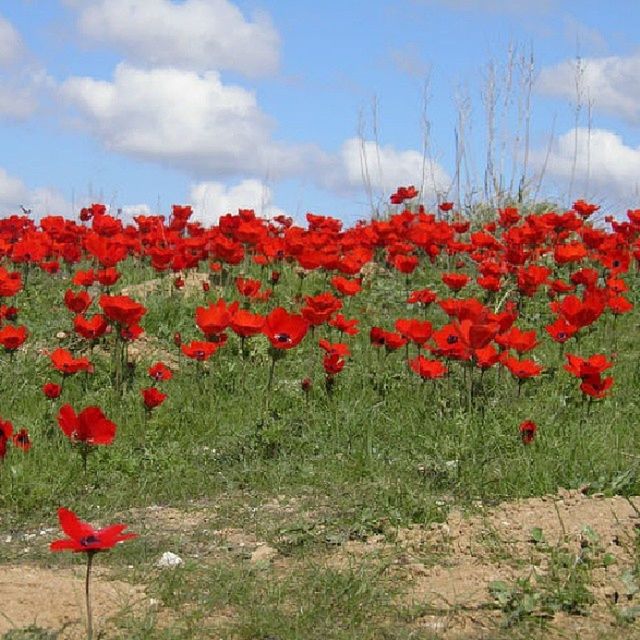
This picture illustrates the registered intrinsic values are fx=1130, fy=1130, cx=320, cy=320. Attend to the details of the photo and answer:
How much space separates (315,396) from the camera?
6504mm

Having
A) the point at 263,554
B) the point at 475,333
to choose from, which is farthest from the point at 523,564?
the point at 475,333

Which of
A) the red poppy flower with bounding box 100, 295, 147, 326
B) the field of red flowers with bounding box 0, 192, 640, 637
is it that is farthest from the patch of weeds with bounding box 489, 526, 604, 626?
the red poppy flower with bounding box 100, 295, 147, 326

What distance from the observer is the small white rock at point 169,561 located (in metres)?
4.27

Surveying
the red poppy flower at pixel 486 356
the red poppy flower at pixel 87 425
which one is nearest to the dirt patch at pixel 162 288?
the red poppy flower at pixel 486 356

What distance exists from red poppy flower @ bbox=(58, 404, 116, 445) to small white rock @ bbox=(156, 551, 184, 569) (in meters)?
0.54

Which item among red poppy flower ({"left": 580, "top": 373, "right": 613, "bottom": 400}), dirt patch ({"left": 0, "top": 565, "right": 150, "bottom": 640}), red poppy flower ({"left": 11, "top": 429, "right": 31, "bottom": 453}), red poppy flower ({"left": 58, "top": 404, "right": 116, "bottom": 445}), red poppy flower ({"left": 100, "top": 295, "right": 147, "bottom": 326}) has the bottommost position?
dirt patch ({"left": 0, "top": 565, "right": 150, "bottom": 640})

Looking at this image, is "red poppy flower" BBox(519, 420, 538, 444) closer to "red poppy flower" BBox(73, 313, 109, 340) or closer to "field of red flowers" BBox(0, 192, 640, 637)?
"field of red flowers" BBox(0, 192, 640, 637)

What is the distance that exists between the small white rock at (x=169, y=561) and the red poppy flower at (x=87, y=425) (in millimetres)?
543

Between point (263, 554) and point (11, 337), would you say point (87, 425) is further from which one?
point (11, 337)

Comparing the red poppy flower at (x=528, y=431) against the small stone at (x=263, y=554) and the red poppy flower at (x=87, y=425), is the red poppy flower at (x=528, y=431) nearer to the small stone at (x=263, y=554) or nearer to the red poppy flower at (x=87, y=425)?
the small stone at (x=263, y=554)

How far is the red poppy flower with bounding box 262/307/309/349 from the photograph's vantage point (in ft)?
18.0

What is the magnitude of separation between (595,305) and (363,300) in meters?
3.61

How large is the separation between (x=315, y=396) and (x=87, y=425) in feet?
7.23

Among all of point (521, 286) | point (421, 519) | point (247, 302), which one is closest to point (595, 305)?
point (521, 286)
